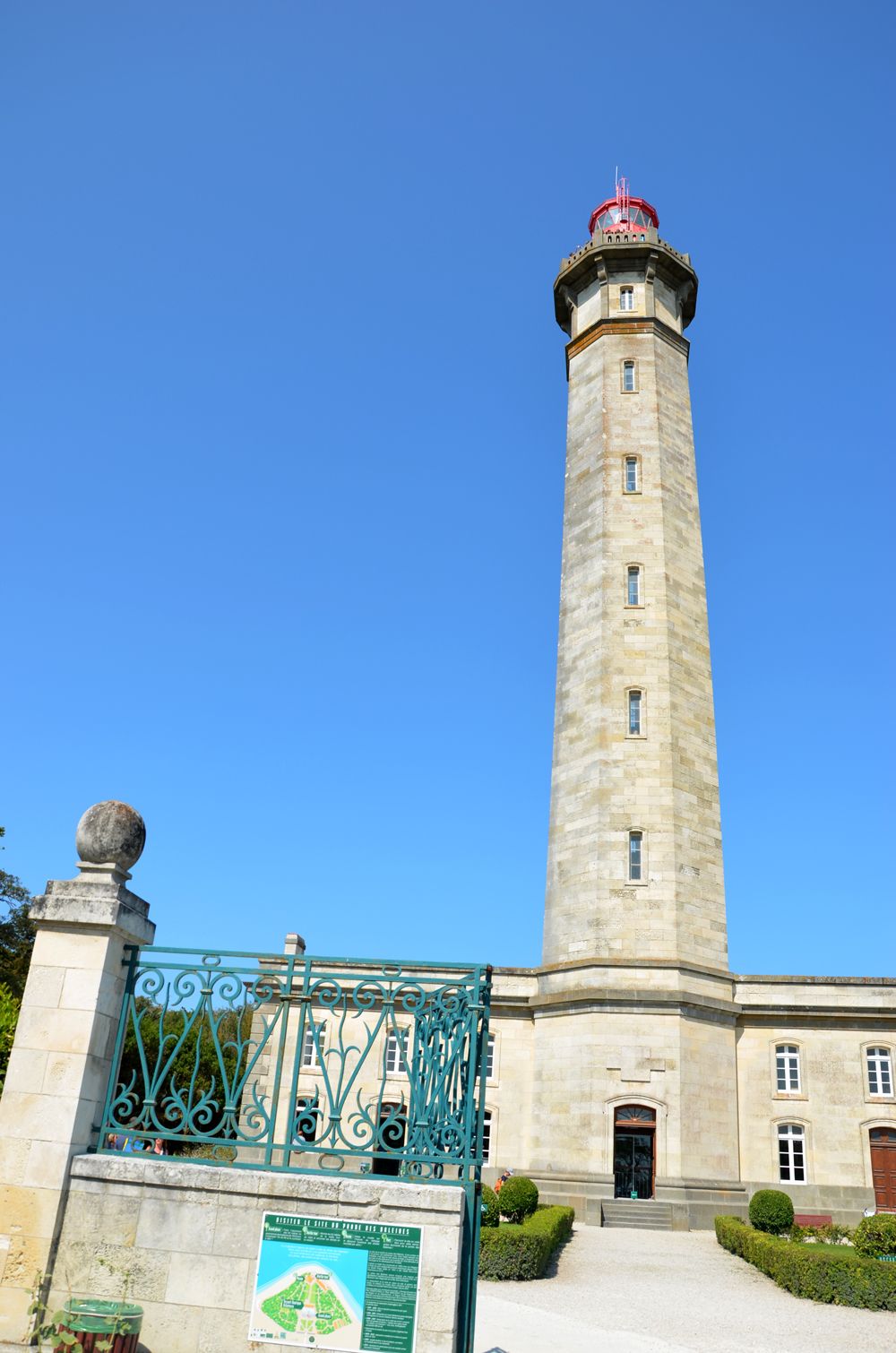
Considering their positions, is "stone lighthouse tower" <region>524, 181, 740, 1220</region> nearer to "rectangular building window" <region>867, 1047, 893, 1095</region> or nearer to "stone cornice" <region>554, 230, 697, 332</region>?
"stone cornice" <region>554, 230, 697, 332</region>

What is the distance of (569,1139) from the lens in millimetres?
24453

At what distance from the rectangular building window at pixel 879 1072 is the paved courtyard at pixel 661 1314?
9.61 meters

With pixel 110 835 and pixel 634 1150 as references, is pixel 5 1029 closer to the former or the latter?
pixel 110 835

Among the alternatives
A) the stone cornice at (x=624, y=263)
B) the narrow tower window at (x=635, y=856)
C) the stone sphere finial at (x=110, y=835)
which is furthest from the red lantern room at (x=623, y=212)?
the stone sphere finial at (x=110, y=835)

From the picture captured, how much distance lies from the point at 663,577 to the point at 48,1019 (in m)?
24.3

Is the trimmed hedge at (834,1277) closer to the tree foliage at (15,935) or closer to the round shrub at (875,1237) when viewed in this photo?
the round shrub at (875,1237)

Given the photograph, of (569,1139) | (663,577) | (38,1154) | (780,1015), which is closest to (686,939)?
(780,1015)

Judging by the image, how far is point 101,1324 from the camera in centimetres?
631

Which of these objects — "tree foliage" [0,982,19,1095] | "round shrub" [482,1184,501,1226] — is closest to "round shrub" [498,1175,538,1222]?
"round shrub" [482,1184,501,1226]

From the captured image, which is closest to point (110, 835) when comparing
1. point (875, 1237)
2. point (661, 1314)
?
point (661, 1314)

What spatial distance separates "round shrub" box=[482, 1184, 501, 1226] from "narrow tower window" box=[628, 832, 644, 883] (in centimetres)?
857

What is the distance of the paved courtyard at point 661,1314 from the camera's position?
11.6 m

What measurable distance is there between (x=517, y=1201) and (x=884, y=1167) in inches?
448

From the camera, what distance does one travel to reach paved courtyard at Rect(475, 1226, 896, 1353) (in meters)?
11.6
